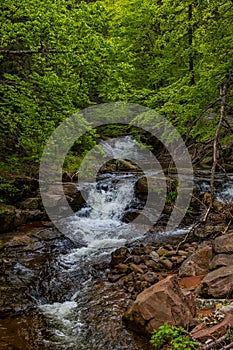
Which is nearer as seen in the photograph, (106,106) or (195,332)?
(195,332)

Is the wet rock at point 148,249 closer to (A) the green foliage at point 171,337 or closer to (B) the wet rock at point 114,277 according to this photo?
(B) the wet rock at point 114,277

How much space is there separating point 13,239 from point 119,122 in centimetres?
664

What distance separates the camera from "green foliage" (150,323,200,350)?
3493 millimetres

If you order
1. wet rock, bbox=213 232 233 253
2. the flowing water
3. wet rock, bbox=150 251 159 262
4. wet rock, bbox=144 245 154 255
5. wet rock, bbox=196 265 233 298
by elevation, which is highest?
wet rock, bbox=213 232 233 253

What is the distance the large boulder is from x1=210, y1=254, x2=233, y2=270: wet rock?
1.16 metres

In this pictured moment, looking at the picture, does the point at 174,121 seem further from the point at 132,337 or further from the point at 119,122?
the point at 119,122

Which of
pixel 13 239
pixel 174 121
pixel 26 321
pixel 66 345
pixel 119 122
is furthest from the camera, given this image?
pixel 119 122

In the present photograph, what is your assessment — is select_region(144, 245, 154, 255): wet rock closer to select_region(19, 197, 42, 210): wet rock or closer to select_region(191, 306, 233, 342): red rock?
select_region(191, 306, 233, 342): red rock

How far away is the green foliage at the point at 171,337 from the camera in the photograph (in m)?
3.49

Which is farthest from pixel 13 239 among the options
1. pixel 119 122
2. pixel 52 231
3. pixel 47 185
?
pixel 119 122

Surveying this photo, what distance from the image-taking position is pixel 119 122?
13000 millimetres

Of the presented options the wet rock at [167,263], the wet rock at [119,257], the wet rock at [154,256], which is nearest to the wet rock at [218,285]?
the wet rock at [167,263]

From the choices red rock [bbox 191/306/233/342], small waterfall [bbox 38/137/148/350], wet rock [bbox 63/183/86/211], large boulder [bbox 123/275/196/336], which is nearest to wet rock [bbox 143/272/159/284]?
small waterfall [bbox 38/137/148/350]

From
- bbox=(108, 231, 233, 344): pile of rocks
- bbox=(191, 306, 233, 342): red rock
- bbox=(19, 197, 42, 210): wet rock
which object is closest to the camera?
bbox=(191, 306, 233, 342): red rock
